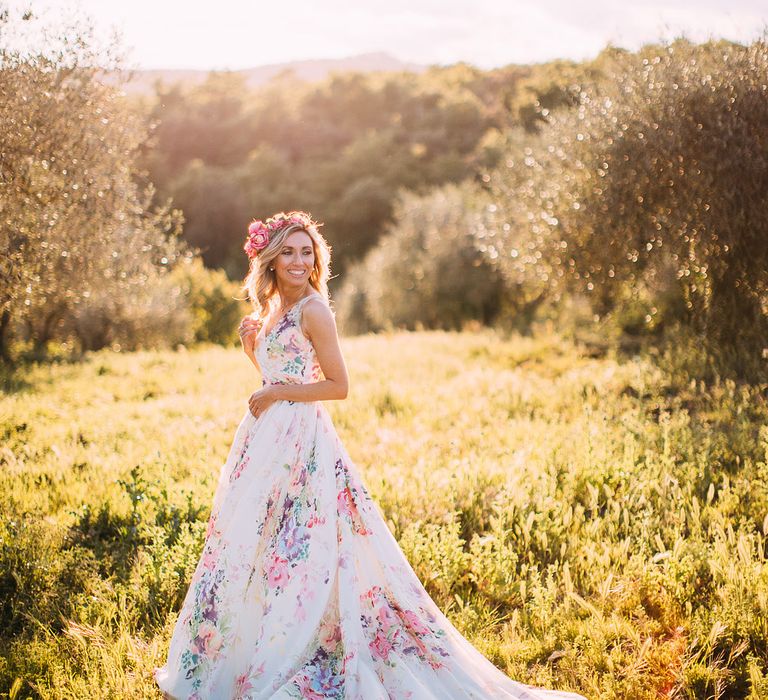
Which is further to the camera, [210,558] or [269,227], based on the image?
[269,227]

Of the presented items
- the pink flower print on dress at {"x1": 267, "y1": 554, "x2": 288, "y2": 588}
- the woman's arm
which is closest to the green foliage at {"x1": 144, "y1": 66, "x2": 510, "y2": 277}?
the woman's arm

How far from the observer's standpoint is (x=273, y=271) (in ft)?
14.8

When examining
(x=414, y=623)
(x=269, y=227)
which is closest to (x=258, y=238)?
A: (x=269, y=227)

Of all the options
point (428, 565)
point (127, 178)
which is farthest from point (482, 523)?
point (127, 178)

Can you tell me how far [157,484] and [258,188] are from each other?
47641 mm

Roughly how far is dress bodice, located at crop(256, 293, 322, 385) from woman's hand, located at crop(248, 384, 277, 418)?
0.41 feet

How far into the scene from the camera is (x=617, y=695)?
4.14 m

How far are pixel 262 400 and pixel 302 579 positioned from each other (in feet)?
3.54

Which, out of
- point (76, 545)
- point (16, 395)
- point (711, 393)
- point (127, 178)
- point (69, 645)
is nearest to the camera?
point (69, 645)

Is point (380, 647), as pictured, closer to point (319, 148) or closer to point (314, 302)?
point (314, 302)

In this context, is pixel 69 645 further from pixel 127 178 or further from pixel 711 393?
pixel 711 393

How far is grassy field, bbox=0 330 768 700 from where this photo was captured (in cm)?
447

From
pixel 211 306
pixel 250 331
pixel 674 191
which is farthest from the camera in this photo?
pixel 211 306

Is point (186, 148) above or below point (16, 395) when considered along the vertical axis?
above
